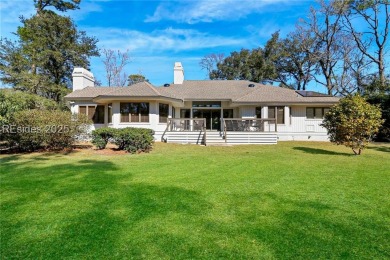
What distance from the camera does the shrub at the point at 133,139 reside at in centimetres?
1157

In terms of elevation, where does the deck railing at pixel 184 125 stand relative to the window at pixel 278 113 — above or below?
below

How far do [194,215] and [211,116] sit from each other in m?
17.9

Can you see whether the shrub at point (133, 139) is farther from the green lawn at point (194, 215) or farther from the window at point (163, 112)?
the window at point (163, 112)

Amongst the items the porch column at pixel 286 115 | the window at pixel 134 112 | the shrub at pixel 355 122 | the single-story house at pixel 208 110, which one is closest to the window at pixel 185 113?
the single-story house at pixel 208 110

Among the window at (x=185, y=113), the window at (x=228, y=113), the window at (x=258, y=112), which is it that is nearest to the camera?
the window at (x=258, y=112)

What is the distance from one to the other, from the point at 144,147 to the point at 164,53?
21.2 m

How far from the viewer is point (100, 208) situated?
13.3ft

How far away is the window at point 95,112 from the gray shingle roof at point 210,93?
0.95m

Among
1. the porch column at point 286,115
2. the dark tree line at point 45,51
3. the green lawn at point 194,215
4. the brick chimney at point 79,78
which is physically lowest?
the green lawn at point 194,215

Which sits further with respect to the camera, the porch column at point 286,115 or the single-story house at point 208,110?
the porch column at point 286,115

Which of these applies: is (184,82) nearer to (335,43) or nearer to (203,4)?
(203,4)

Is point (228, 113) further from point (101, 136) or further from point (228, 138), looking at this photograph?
point (101, 136)

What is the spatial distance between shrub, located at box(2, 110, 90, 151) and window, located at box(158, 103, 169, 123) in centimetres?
658

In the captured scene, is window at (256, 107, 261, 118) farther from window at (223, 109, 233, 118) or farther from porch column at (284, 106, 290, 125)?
window at (223, 109, 233, 118)
